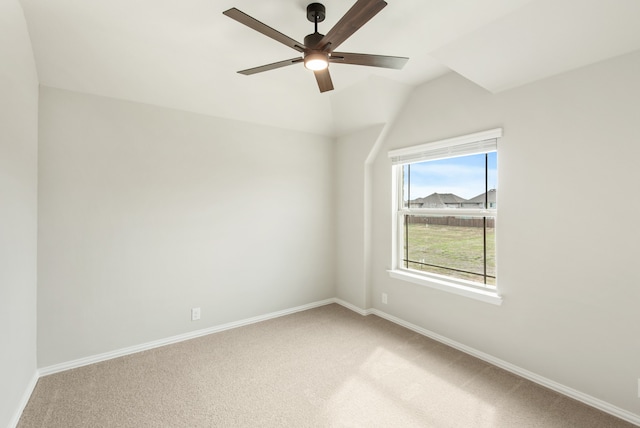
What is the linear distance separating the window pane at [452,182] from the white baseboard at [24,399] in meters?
3.69

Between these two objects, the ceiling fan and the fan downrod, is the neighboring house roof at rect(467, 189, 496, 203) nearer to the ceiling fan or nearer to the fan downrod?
the ceiling fan

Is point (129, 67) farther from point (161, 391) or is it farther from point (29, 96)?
point (161, 391)

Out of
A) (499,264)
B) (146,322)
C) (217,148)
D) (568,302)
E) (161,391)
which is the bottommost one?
(161,391)

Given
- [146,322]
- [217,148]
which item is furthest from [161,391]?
[217,148]

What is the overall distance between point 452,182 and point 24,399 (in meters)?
3.96

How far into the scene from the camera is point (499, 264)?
8.28 ft

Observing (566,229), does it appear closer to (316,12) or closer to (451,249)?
(451,249)

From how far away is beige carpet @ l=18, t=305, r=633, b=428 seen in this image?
1.87 metres

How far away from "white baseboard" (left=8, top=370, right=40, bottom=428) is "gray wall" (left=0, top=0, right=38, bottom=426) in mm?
25

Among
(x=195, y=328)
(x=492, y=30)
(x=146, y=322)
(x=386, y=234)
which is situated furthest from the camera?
(x=386, y=234)

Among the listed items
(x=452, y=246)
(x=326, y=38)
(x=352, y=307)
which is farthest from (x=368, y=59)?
(x=352, y=307)

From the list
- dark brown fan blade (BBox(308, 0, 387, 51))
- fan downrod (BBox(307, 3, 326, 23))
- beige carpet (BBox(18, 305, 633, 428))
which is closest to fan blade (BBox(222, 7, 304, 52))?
dark brown fan blade (BBox(308, 0, 387, 51))

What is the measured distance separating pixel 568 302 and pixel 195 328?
11.0ft

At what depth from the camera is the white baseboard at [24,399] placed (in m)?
1.80
